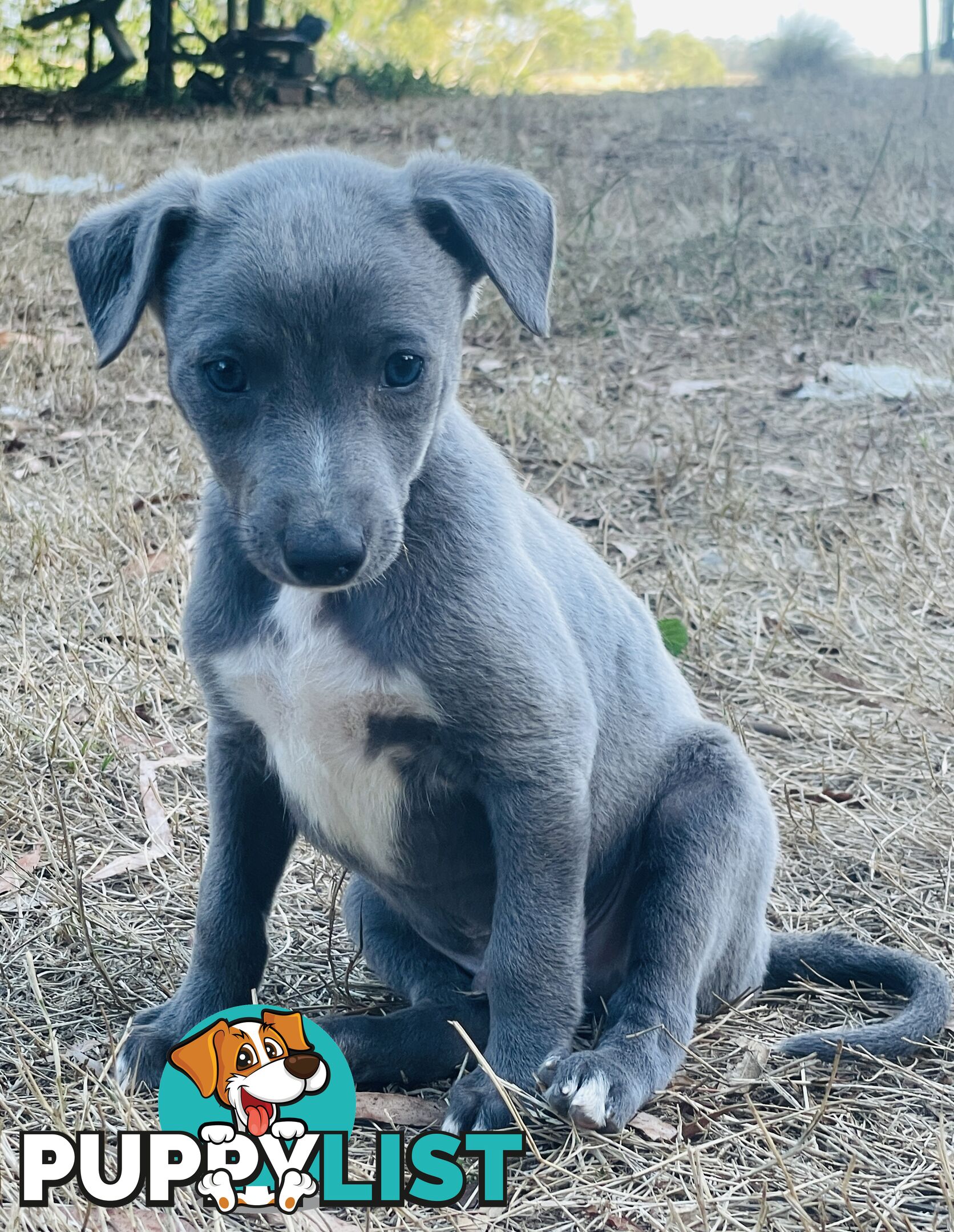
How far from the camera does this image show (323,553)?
2311 mm

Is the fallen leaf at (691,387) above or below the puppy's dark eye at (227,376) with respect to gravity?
below

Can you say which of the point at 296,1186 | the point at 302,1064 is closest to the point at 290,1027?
the point at 302,1064

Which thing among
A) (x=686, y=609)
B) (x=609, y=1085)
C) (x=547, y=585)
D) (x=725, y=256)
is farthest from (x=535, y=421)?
(x=609, y=1085)

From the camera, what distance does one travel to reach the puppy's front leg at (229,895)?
2.88 meters

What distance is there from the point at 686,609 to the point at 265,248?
10.1 feet

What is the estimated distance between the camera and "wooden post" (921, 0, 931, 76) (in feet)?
53.5

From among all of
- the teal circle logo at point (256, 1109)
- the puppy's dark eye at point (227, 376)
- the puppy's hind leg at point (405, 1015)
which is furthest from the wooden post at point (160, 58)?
the teal circle logo at point (256, 1109)

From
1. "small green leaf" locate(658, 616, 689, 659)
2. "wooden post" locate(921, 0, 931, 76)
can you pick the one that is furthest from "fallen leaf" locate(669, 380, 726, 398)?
"wooden post" locate(921, 0, 931, 76)

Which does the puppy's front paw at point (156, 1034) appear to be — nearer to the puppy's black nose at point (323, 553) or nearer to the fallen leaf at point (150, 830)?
the fallen leaf at point (150, 830)

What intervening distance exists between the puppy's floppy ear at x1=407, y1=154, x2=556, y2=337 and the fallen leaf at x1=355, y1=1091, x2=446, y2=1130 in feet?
5.23

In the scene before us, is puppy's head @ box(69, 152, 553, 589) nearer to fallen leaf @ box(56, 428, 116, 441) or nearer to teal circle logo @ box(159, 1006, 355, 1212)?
teal circle logo @ box(159, 1006, 355, 1212)

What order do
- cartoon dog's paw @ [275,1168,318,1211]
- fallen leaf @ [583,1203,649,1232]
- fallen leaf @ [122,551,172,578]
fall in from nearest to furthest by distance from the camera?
1. cartoon dog's paw @ [275,1168,318,1211]
2. fallen leaf @ [583,1203,649,1232]
3. fallen leaf @ [122,551,172,578]

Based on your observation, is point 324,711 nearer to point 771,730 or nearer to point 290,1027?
point 290,1027

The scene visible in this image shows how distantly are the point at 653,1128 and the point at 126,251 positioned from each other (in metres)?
2.03
